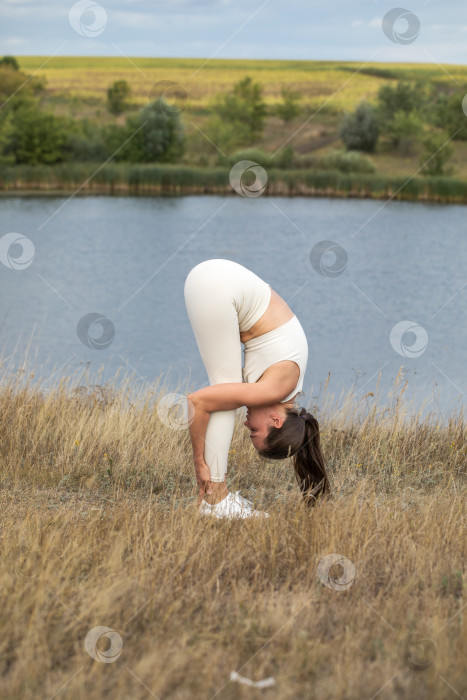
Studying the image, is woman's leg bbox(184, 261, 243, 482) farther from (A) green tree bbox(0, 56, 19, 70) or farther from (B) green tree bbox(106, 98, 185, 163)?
(A) green tree bbox(0, 56, 19, 70)

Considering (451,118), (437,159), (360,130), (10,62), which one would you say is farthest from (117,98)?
(437,159)

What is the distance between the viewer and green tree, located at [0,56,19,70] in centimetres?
7587

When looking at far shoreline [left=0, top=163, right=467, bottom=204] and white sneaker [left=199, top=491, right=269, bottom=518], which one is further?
far shoreline [left=0, top=163, right=467, bottom=204]

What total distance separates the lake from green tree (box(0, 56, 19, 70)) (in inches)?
1601

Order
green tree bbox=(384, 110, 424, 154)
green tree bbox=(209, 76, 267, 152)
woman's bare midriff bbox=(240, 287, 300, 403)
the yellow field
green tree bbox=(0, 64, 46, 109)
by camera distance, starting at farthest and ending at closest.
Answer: the yellow field
green tree bbox=(209, 76, 267, 152)
green tree bbox=(0, 64, 46, 109)
green tree bbox=(384, 110, 424, 154)
woman's bare midriff bbox=(240, 287, 300, 403)

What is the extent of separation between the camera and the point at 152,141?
49281 mm

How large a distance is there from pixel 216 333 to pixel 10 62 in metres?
82.1

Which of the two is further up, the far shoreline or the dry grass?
the far shoreline

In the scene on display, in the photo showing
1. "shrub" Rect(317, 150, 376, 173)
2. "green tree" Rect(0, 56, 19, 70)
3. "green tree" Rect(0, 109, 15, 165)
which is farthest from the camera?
"green tree" Rect(0, 56, 19, 70)

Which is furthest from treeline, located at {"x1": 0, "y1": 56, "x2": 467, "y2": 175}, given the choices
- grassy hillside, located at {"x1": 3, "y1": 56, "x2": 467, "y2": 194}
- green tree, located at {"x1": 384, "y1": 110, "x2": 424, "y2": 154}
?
grassy hillside, located at {"x1": 3, "y1": 56, "x2": 467, "y2": 194}

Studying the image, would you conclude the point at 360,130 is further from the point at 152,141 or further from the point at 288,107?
the point at 288,107

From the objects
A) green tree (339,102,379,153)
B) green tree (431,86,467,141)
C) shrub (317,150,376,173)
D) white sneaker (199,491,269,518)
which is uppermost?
green tree (431,86,467,141)

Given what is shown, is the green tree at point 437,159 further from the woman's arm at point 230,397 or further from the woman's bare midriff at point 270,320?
the woman's arm at point 230,397

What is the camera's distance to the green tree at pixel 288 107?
72.0 metres
